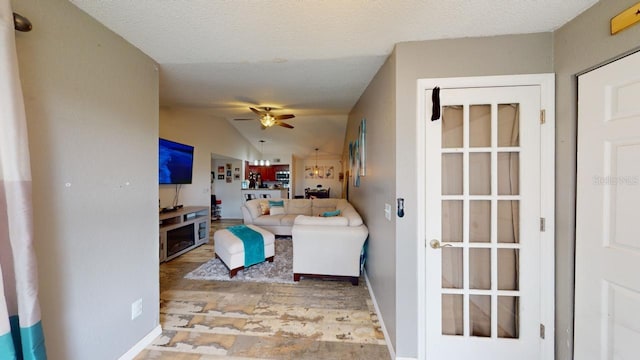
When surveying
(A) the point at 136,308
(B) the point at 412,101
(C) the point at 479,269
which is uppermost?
(B) the point at 412,101

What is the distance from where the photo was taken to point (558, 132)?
1.42 meters

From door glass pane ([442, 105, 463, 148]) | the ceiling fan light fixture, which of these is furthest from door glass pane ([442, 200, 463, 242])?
the ceiling fan light fixture

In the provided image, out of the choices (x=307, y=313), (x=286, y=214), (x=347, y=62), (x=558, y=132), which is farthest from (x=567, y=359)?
(x=286, y=214)

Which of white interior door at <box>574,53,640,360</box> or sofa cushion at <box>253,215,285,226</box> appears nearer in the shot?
white interior door at <box>574,53,640,360</box>

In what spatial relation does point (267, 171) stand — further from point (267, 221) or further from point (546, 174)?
point (546, 174)

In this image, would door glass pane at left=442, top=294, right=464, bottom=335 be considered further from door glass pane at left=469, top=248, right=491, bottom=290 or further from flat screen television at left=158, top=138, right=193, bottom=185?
flat screen television at left=158, top=138, right=193, bottom=185

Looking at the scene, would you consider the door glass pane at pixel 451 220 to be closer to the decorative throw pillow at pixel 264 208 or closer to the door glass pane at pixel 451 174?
the door glass pane at pixel 451 174

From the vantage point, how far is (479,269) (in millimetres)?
1586

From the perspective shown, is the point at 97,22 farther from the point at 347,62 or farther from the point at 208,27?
the point at 347,62

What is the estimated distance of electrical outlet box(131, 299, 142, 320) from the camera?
166 cm

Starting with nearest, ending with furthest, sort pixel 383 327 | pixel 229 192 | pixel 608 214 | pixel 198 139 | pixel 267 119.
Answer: pixel 608 214 → pixel 383 327 → pixel 267 119 → pixel 198 139 → pixel 229 192

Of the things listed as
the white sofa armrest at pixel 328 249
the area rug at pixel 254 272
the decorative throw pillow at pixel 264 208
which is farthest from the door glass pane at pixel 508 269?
the decorative throw pillow at pixel 264 208

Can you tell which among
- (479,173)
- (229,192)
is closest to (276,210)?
(229,192)

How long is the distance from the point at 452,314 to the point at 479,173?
104 cm
